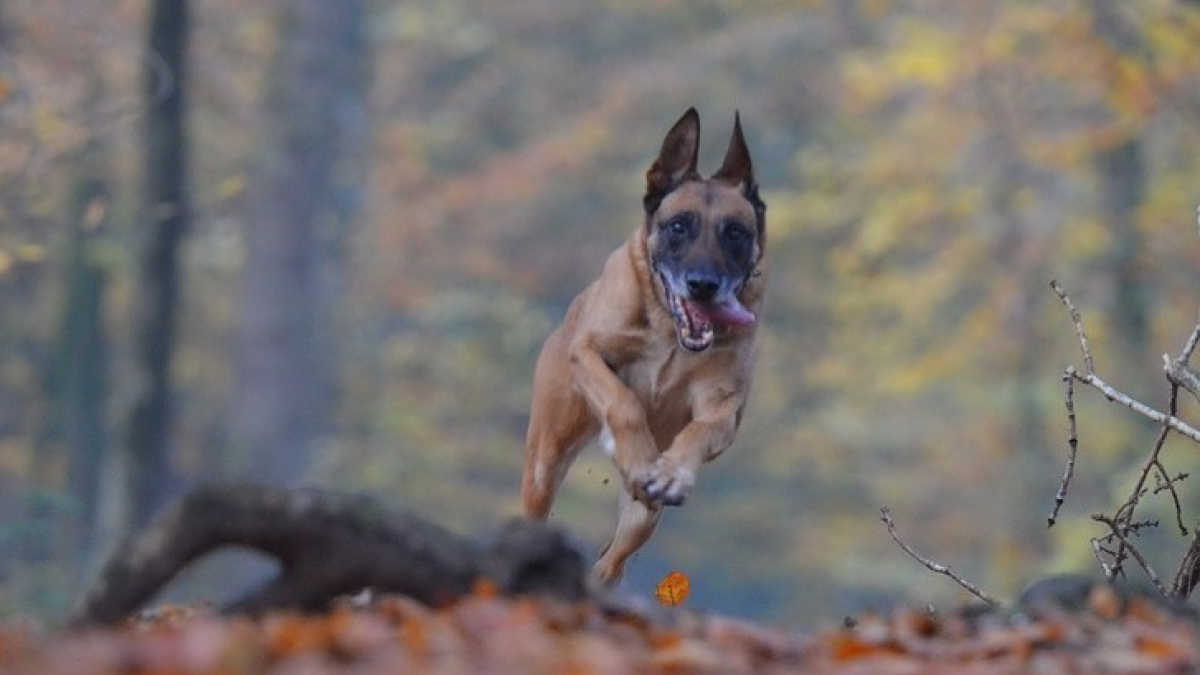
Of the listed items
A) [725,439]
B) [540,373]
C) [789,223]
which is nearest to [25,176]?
[540,373]

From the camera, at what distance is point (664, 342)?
8609 millimetres

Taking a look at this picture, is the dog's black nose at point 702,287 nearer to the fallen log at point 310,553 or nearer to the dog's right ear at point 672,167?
the dog's right ear at point 672,167

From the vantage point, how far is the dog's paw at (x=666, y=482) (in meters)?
7.63

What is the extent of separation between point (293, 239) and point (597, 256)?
703 cm

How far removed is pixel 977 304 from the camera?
29.2 m

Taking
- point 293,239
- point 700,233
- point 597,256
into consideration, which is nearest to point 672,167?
point 700,233

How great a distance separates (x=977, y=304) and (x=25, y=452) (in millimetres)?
12656

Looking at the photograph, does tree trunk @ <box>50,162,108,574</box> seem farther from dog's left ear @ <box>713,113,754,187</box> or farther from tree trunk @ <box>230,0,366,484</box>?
dog's left ear @ <box>713,113,754,187</box>

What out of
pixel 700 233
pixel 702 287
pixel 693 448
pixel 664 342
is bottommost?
pixel 693 448

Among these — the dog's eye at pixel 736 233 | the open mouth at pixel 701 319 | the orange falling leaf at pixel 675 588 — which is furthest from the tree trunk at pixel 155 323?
the orange falling leaf at pixel 675 588

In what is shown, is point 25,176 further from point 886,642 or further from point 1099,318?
point 1099,318

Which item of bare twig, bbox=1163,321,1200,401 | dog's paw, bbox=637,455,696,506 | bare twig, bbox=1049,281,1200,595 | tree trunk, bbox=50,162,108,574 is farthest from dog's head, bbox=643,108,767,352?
tree trunk, bbox=50,162,108,574

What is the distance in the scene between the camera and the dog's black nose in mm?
8383

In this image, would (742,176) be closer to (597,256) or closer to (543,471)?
(543,471)
